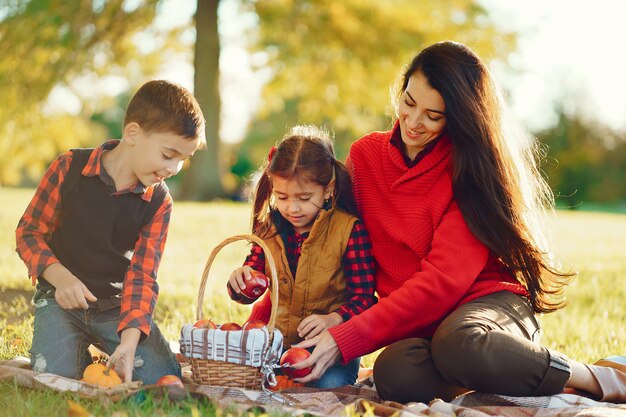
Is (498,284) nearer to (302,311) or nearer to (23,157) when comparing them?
(302,311)

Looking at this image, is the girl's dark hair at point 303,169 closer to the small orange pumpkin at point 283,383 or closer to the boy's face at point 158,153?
the boy's face at point 158,153

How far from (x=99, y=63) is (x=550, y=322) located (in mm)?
12883

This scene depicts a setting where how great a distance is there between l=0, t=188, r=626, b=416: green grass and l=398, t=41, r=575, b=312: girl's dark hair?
1.61 feet

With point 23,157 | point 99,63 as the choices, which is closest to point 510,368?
point 99,63

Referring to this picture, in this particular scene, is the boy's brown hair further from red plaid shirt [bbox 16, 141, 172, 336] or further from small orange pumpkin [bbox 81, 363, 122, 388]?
small orange pumpkin [bbox 81, 363, 122, 388]

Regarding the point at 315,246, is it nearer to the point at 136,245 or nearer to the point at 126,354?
the point at 136,245

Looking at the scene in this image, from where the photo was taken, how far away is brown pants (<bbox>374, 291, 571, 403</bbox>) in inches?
120

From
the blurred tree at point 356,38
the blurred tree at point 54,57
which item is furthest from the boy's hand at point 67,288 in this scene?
the blurred tree at point 356,38

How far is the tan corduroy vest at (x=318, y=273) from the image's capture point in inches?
143

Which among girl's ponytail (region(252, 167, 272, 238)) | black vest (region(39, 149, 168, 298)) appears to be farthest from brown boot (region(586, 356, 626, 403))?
black vest (region(39, 149, 168, 298))

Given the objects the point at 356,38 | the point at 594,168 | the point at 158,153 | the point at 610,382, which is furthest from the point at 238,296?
the point at 594,168

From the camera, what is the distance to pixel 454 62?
3.43m

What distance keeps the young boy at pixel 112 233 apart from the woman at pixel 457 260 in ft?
2.62

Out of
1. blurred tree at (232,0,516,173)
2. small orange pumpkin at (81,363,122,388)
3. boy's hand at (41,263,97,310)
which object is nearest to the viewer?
small orange pumpkin at (81,363,122,388)
